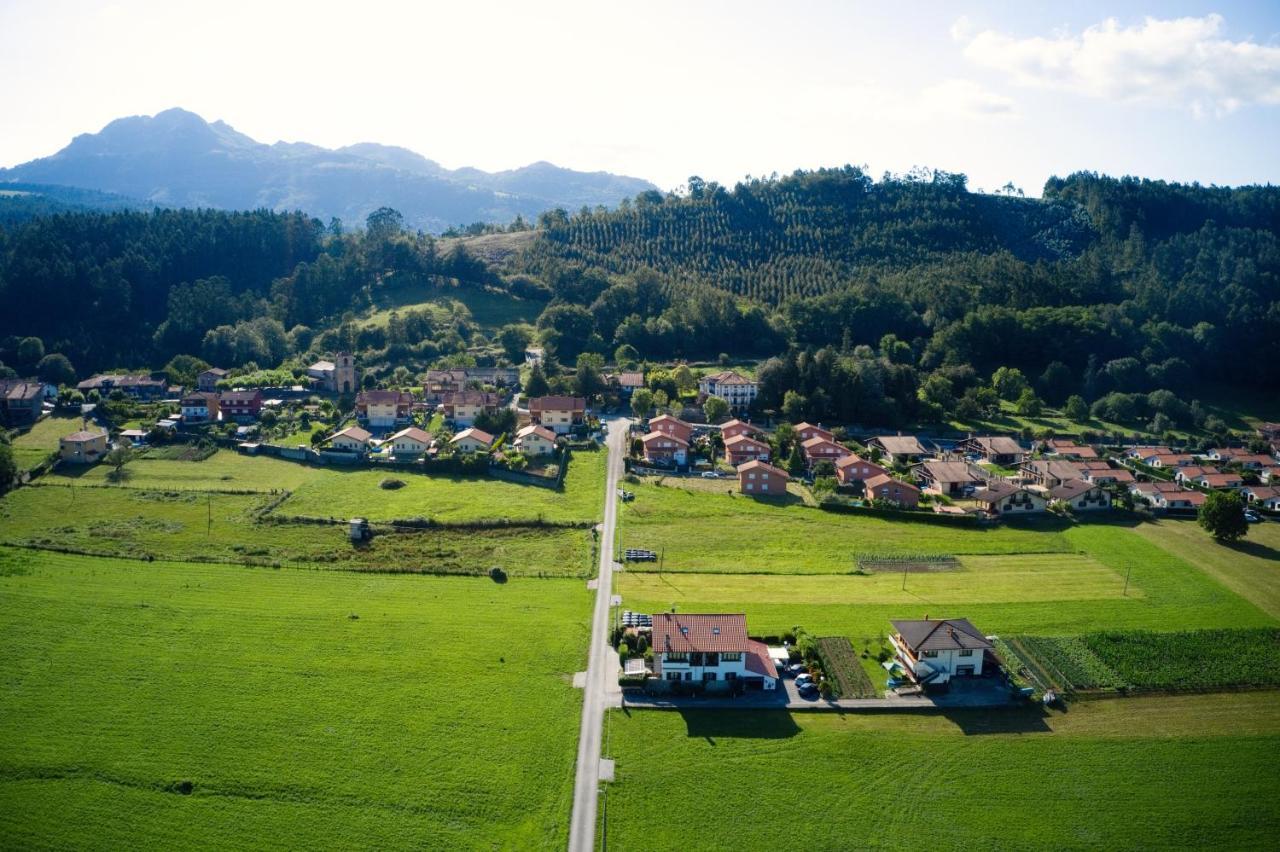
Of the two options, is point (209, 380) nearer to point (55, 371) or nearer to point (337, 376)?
point (337, 376)

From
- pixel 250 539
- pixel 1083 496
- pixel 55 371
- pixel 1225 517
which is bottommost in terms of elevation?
pixel 250 539

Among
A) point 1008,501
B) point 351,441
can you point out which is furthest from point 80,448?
point 1008,501

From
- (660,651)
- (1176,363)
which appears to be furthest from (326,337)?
(1176,363)

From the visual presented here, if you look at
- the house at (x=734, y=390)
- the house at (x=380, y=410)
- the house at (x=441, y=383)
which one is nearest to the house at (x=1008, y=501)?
the house at (x=734, y=390)

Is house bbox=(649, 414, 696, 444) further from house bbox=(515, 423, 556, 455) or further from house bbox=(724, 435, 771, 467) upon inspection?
house bbox=(515, 423, 556, 455)

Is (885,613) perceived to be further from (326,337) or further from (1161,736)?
(326,337)

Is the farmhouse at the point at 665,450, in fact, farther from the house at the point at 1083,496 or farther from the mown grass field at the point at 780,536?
the house at the point at 1083,496

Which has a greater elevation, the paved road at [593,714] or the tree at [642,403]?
the tree at [642,403]
